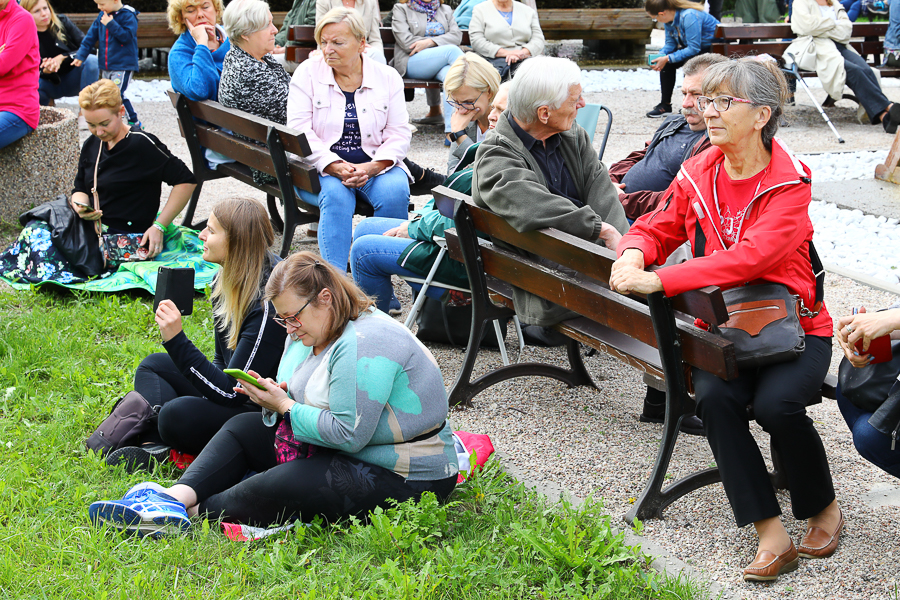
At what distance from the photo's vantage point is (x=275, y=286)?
285 centimetres

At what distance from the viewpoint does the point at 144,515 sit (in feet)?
9.59

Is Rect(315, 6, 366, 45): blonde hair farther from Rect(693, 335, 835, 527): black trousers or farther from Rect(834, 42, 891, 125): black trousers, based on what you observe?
Rect(834, 42, 891, 125): black trousers

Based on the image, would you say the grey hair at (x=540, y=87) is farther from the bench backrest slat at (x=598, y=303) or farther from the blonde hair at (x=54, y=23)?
the blonde hair at (x=54, y=23)

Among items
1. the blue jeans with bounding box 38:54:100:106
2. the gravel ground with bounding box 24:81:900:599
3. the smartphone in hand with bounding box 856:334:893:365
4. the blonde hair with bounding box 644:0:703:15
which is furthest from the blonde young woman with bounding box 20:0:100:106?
the smartphone in hand with bounding box 856:334:893:365

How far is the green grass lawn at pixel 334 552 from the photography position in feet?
8.71

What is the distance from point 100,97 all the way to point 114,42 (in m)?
4.38

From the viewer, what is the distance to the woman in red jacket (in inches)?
108

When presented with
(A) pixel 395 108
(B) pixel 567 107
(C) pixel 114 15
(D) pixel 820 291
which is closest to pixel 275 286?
(B) pixel 567 107

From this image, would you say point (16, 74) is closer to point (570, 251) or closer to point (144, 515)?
point (144, 515)

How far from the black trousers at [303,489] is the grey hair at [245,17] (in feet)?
11.5

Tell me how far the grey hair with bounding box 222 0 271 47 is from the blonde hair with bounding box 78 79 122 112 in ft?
2.83

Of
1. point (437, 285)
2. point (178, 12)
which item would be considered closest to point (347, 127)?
point (437, 285)

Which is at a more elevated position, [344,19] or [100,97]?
[344,19]

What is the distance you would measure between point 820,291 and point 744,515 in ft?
2.69
